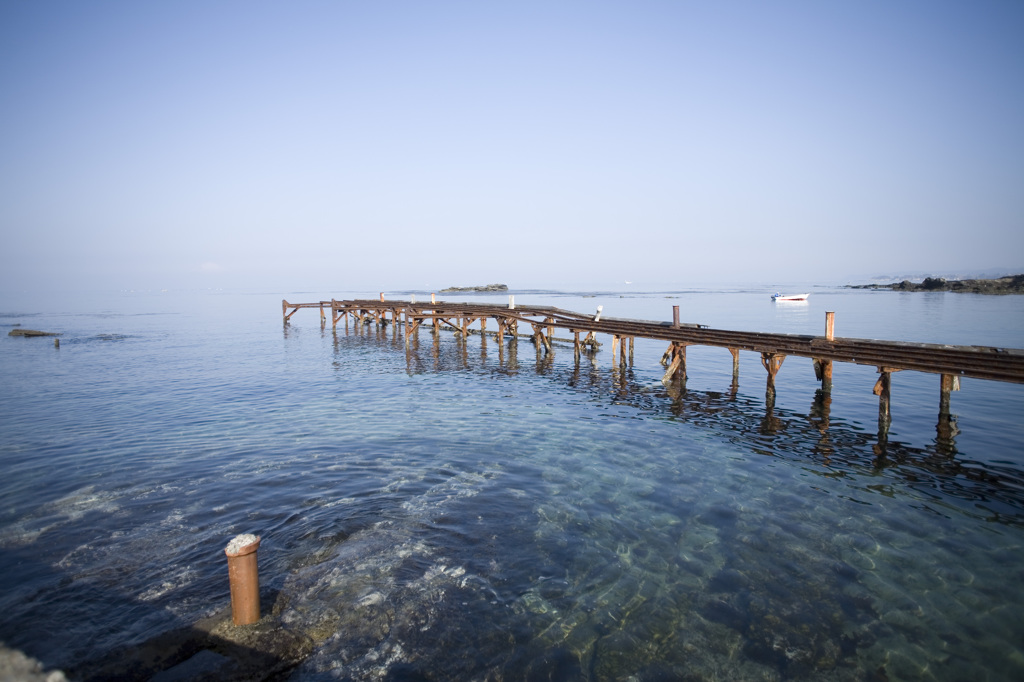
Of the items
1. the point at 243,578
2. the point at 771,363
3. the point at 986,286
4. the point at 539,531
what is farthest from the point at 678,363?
the point at 986,286

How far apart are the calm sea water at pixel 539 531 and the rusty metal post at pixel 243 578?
1.76ft

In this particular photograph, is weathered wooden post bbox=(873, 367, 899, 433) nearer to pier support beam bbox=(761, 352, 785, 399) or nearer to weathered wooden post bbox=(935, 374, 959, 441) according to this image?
weathered wooden post bbox=(935, 374, 959, 441)

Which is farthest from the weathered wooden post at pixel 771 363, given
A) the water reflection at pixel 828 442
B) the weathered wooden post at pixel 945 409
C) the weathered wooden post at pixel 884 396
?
the weathered wooden post at pixel 945 409

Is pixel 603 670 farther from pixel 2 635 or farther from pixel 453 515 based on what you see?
pixel 2 635

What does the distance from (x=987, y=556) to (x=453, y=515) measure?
360 inches

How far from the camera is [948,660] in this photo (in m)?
6.23

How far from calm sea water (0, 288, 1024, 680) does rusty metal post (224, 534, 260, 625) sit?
537mm

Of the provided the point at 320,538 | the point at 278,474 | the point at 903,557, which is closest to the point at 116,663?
the point at 320,538

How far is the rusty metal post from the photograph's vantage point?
5.92m

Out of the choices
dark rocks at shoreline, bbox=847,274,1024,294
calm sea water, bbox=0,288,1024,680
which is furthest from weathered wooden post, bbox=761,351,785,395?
dark rocks at shoreline, bbox=847,274,1024,294

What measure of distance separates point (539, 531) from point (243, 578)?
5025mm

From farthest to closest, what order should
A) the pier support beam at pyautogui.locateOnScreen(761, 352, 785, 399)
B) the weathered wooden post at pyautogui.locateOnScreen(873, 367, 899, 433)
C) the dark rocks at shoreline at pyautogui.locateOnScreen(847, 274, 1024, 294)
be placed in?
the dark rocks at shoreline at pyautogui.locateOnScreen(847, 274, 1024, 294)
the pier support beam at pyautogui.locateOnScreen(761, 352, 785, 399)
the weathered wooden post at pyautogui.locateOnScreen(873, 367, 899, 433)

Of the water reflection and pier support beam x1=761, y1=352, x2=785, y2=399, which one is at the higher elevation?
pier support beam x1=761, y1=352, x2=785, y2=399

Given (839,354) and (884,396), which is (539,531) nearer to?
(884,396)
